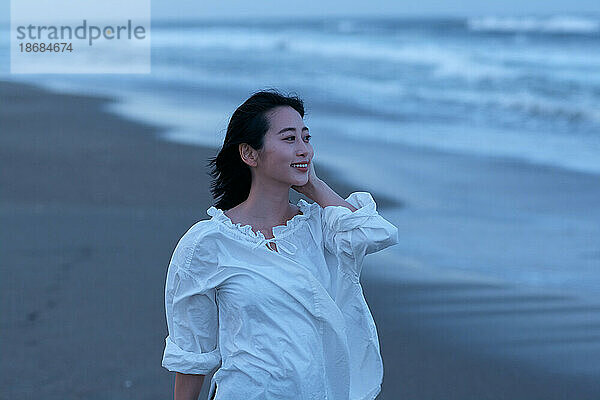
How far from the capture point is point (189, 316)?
10.0ft

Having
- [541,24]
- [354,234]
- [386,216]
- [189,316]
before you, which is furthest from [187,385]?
[541,24]

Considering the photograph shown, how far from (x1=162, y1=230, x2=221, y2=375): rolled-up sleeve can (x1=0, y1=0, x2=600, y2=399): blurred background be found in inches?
96.8

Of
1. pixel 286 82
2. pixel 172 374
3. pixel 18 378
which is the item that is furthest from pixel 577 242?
pixel 286 82

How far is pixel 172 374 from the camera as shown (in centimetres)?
565

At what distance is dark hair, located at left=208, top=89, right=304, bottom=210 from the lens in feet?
10.5

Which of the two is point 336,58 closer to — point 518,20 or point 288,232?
point 518,20

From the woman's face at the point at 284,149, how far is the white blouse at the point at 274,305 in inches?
6.3

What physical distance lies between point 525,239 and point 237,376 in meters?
6.01

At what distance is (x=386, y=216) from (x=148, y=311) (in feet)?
11.0

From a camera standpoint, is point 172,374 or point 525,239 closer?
point 172,374

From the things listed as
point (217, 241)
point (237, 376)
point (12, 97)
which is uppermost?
point (217, 241)

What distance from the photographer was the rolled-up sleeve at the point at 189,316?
9.87ft

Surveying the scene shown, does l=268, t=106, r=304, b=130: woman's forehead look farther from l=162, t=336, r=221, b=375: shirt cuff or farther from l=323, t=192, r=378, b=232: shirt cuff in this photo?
l=162, t=336, r=221, b=375: shirt cuff

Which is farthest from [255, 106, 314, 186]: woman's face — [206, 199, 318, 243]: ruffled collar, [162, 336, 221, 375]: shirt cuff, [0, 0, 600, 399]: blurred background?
[0, 0, 600, 399]: blurred background
